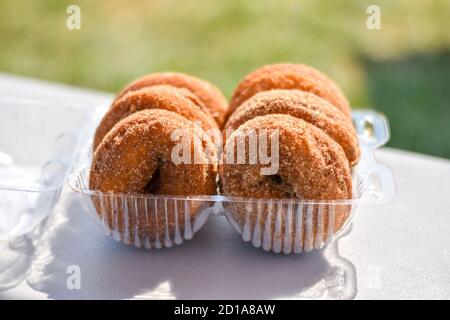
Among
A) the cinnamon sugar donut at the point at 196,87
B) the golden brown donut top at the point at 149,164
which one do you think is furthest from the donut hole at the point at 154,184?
the cinnamon sugar donut at the point at 196,87

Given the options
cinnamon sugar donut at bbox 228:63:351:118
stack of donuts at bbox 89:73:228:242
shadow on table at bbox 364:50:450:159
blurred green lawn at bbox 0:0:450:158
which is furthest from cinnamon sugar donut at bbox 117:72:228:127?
blurred green lawn at bbox 0:0:450:158

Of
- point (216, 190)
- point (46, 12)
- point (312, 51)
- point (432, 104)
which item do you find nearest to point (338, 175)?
point (216, 190)

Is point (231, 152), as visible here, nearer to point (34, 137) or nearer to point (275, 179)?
point (275, 179)

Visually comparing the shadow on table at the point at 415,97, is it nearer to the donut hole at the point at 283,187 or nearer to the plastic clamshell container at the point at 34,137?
the plastic clamshell container at the point at 34,137

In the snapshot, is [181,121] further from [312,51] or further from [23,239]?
[312,51]

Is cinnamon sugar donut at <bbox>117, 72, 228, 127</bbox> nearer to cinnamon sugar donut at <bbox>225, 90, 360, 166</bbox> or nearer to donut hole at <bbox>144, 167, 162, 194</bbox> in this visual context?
cinnamon sugar donut at <bbox>225, 90, 360, 166</bbox>

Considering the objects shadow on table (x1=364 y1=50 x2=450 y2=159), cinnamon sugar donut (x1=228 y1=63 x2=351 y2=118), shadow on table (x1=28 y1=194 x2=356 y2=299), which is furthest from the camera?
shadow on table (x1=364 y1=50 x2=450 y2=159)

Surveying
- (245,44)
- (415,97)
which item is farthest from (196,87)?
(245,44)
